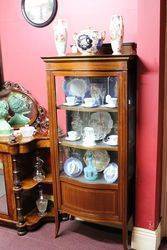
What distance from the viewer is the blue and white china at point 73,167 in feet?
8.11

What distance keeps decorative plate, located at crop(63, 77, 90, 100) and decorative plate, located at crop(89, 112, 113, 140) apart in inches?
7.2

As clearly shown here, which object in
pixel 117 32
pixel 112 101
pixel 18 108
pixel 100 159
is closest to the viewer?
pixel 117 32

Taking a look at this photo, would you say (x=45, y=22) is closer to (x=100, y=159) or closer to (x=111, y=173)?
(x=100, y=159)

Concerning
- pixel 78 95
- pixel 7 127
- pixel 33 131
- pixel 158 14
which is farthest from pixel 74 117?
pixel 158 14

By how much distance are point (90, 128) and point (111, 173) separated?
38 cm

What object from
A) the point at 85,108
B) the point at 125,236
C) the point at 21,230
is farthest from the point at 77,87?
the point at 21,230

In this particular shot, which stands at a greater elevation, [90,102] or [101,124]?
[90,102]

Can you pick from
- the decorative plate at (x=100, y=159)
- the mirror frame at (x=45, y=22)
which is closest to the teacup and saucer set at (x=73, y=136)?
the decorative plate at (x=100, y=159)

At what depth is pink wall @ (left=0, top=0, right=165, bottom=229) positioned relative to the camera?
83.0 inches

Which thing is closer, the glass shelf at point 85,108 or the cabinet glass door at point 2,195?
the glass shelf at point 85,108

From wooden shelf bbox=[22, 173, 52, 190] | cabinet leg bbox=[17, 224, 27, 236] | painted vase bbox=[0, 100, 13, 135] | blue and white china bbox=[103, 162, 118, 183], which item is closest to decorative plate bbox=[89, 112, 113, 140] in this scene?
blue and white china bbox=[103, 162, 118, 183]

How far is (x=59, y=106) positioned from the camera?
2395mm

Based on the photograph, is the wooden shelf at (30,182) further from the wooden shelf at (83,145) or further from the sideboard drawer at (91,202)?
the wooden shelf at (83,145)

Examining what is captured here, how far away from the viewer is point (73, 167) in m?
2.48
